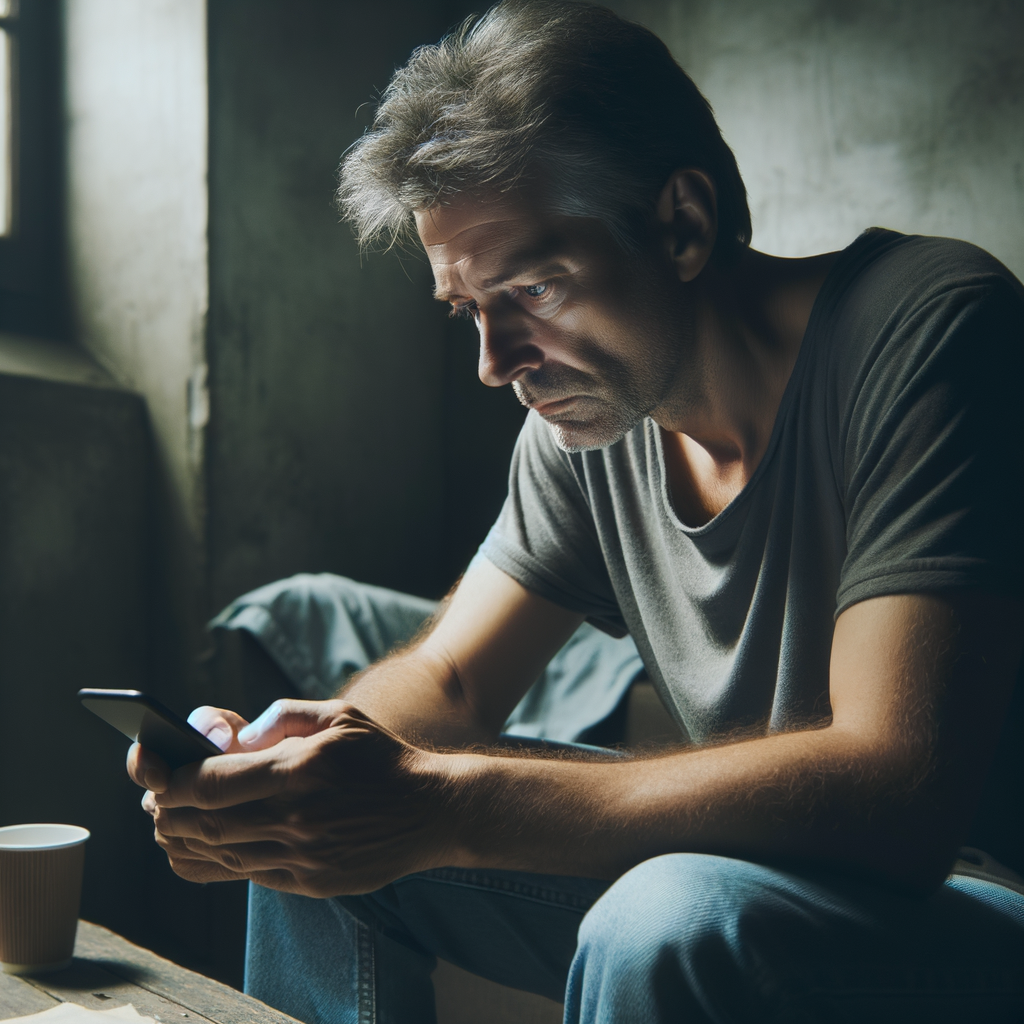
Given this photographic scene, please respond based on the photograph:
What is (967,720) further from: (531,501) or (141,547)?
(141,547)

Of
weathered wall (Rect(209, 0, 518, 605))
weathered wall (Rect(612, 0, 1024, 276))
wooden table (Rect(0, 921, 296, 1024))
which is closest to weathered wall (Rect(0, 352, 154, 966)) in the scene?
weathered wall (Rect(209, 0, 518, 605))

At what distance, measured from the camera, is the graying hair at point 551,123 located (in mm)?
892

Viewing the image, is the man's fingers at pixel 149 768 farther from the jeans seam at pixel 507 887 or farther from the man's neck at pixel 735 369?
the man's neck at pixel 735 369

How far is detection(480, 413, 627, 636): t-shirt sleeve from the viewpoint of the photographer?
1.11m

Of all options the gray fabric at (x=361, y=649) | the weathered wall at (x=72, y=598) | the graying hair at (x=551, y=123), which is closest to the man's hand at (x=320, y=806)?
the graying hair at (x=551, y=123)

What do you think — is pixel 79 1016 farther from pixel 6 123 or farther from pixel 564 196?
pixel 6 123

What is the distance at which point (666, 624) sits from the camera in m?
1.02

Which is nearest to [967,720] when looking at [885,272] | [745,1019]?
[745,1019]

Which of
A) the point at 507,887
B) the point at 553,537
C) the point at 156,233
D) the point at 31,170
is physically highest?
the point at 31,170

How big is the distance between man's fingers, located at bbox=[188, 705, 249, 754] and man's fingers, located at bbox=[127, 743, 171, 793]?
11 centimetres

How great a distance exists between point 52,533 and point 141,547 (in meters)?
0.18

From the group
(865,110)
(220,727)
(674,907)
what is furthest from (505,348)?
(865,110)

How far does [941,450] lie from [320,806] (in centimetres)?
49

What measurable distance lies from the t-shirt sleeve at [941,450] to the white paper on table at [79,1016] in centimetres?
64
